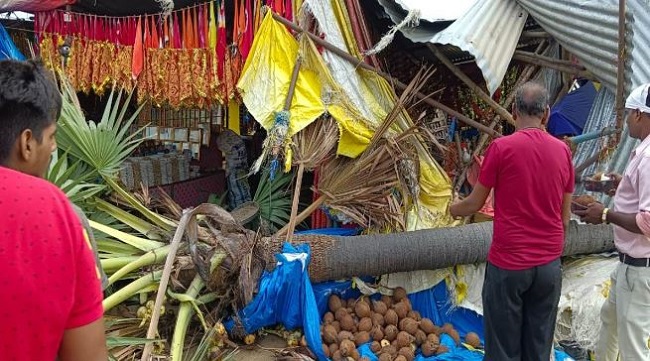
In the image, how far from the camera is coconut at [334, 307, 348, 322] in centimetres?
385

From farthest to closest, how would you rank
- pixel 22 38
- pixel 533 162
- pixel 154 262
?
pixel 22 38 < pixel 154 262 < pixel 533 162

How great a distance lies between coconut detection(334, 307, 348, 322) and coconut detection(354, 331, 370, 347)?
173 mm

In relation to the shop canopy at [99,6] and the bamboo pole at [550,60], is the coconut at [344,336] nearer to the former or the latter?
the bamboo pole at [550,60]

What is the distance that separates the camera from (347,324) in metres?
3.79

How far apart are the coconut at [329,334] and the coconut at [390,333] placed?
394 mm

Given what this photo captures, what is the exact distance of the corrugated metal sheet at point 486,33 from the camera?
409cm

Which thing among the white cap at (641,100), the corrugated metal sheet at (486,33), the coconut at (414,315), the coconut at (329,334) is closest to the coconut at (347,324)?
the coconut at (329,334)

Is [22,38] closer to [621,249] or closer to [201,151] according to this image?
[201,151]

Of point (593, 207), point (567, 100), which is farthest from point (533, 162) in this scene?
point (567, 100)

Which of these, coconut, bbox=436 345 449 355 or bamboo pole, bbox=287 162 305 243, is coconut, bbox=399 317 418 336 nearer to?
coconut, bbox=436 345 449 355

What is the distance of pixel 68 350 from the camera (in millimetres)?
1095

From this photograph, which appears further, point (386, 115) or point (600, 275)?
point (386, 115)

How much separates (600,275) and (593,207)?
1.62m

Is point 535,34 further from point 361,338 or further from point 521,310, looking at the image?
point 361,338
